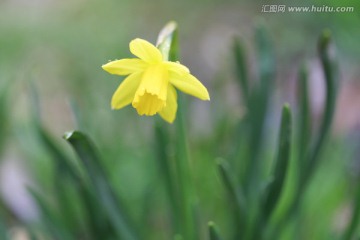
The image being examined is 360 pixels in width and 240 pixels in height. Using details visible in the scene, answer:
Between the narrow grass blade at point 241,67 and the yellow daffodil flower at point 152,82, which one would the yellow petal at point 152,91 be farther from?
the narrow grass blade at point 241,67

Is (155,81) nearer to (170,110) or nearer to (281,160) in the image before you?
(170,110)

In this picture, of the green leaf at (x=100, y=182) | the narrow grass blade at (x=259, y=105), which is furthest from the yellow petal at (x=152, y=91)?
the narrow grass blade at (x=259, y=105)

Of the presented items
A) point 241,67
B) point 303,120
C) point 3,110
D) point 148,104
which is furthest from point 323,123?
point 3,110

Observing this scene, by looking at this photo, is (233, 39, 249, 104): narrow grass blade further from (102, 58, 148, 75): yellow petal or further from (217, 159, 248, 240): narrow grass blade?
(102, 58, 148, 75): yellow petal

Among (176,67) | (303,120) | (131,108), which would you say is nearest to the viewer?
(176,67)

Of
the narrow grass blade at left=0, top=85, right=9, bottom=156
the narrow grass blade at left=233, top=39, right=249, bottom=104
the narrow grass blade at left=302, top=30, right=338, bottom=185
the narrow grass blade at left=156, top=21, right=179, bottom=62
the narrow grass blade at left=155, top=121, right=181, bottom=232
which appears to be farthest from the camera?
the narrow grass blade at left=0, top=85, right=9, bottom=156

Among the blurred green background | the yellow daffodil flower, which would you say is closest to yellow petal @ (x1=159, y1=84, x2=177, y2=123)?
the yellow daffodil flower
